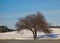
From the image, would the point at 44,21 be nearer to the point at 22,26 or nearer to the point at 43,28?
the point at 43,28

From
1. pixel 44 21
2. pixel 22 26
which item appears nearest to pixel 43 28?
pixel 44 21

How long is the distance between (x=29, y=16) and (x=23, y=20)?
172 centimetres

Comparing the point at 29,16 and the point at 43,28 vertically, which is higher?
the point at 29,16

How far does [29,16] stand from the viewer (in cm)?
4672

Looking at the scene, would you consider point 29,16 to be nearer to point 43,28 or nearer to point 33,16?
point 33,16


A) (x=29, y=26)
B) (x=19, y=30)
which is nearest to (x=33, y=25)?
(x=29, y=26)

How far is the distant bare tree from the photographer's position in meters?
45.8

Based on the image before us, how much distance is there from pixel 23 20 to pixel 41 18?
4304mm

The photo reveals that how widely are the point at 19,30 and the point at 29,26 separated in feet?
10.3

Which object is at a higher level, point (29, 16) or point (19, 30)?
point (29, 16)

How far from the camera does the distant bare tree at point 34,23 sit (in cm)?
4584

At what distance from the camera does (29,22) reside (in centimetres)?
4606

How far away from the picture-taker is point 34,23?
46.0 metres

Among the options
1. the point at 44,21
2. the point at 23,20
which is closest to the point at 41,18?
the point at 44,21
